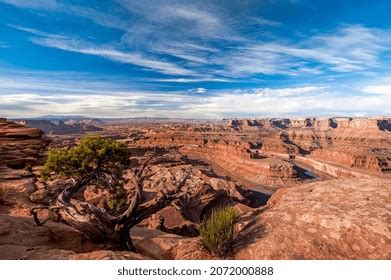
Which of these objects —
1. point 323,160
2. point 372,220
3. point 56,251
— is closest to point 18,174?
point 56,251

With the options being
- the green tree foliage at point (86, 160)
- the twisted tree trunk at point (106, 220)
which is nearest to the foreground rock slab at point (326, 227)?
the twisted tree trunk at point (106, 220)

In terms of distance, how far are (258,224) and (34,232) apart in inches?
323

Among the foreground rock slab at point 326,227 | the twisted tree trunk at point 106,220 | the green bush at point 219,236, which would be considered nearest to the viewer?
the foreground rock slab at point 326,227

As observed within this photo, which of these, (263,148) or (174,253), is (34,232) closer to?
(174,253)

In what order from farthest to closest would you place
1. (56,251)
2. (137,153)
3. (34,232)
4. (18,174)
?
(137,153) → (18,174) → (34,232) → (56,251)

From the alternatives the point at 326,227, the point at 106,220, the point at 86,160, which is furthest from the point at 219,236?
the point at 86,160

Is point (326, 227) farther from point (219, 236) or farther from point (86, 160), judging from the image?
point (86, 160)

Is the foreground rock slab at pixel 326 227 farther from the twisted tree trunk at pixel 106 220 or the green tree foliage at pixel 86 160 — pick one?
the green tree foliage at pixel 86 160

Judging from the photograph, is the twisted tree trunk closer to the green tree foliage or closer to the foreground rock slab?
Result: the foreground rock slab

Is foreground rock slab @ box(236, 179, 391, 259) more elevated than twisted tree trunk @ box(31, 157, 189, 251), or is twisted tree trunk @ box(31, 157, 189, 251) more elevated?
foreground rock slab @ box(236, 179, 391, 259)

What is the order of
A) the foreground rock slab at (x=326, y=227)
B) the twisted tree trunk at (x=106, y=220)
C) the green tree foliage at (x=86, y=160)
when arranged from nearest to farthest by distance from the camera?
the foreground rock slab at (x=326, y=227) → the twisted tree trunk at (x=106, y=220) → the green tree foliage at (x=86, y=160)

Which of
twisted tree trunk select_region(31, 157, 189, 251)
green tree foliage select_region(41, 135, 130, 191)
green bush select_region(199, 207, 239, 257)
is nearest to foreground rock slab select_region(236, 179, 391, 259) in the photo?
green bush select_region(199, 207, 239, 257)

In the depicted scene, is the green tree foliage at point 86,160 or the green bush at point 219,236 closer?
the green bush at point 219,236

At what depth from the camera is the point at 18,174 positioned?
1064 inches
